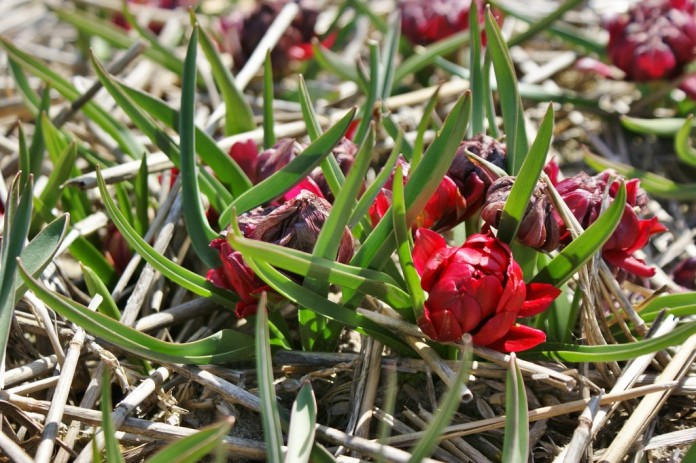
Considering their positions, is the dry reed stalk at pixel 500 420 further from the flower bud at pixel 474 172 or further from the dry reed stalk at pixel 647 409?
the flower bud at pixel 474 172

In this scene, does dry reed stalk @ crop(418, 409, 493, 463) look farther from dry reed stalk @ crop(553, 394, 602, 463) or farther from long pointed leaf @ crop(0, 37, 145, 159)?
long pointed leaf @ crop(0, 37, 145, 159)

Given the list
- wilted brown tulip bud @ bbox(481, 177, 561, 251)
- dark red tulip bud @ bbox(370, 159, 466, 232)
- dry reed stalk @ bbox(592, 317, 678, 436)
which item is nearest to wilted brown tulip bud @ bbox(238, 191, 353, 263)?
dark red tulip bud @ bbox(370, 159, 466, 232)

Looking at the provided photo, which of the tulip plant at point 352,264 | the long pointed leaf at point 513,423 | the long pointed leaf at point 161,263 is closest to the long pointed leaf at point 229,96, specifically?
the tulip plant at point 352,264

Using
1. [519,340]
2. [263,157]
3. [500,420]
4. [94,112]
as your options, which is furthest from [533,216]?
[94,112]

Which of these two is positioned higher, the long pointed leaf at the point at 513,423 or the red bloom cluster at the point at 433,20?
the red bloom cluster at the point at 433,20

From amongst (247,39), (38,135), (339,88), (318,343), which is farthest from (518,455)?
(247,39)

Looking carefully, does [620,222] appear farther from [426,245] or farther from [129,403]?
[129,403]
